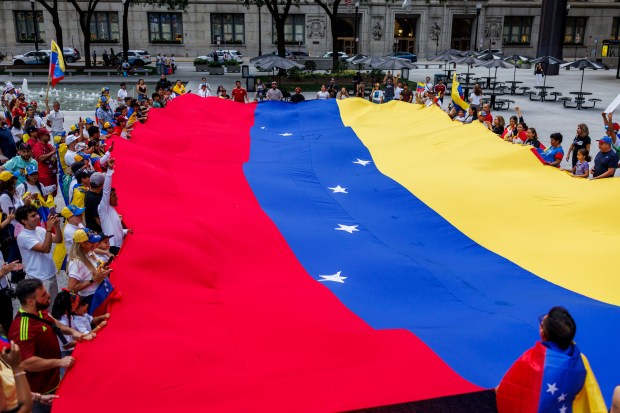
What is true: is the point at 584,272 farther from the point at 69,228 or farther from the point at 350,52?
the point at 350,52

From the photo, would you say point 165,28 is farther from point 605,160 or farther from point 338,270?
point 338,270

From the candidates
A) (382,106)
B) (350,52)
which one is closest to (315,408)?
(382,106)

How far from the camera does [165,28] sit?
56531 mm

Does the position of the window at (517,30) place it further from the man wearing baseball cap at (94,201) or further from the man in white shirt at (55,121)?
the man wearing baseball cap at (94,201)

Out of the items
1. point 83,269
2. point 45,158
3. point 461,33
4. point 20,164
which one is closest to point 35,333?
point 83,269

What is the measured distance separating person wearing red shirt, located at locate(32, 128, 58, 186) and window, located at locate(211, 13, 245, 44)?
48027 millimetres

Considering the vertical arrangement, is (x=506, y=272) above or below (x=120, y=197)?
below

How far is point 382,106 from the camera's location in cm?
1541

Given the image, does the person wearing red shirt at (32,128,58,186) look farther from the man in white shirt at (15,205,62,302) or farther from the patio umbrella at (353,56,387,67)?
the patio umbrella at (353,56,387,67)

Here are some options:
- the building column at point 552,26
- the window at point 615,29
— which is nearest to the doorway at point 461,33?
the window at point 615,29

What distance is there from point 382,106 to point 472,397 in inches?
460

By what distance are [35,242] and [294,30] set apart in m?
Answer: 54.3

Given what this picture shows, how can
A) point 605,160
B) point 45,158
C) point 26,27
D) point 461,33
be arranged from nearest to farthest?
1. point 605,160
2. point 45,158
3. point 26,27
4. point 461,33

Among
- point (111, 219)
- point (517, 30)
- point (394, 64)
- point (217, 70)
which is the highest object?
point (517, 30)
